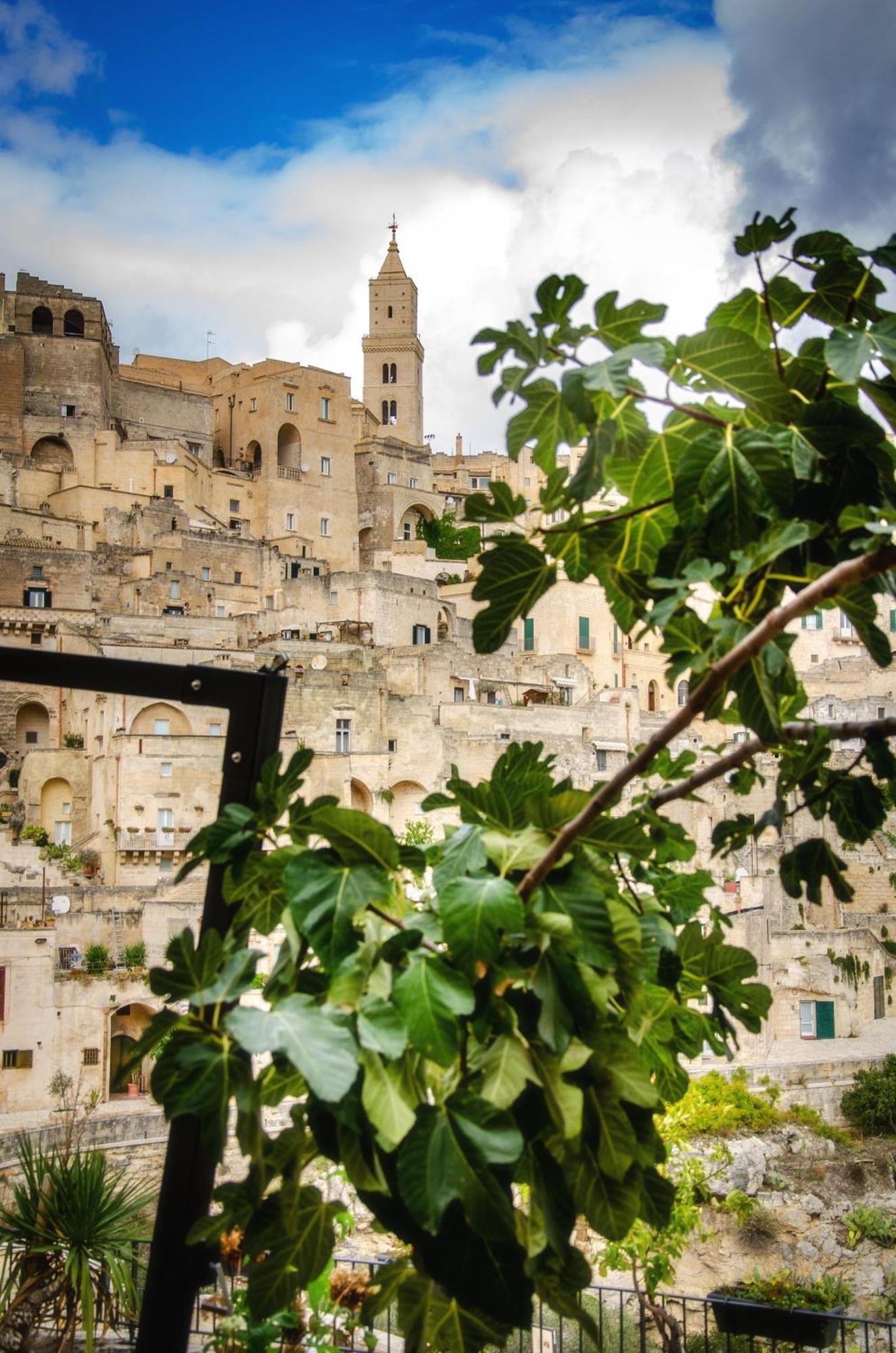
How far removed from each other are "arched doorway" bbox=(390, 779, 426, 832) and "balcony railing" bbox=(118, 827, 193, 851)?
601cm

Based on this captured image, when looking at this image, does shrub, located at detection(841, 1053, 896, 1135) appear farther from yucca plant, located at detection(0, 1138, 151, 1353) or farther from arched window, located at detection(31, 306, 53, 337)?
arched window, located at detection(31, 306, 53, 337)

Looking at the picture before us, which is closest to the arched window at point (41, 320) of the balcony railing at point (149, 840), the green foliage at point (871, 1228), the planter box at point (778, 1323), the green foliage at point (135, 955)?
the balcony railing at point (149, 840)

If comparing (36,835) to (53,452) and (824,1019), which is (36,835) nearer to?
(824,1019)

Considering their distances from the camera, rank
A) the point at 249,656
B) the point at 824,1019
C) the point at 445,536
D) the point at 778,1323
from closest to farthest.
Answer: the point at 778,1323, the point at 824,1019, the point at 249,656, the point at 445,536

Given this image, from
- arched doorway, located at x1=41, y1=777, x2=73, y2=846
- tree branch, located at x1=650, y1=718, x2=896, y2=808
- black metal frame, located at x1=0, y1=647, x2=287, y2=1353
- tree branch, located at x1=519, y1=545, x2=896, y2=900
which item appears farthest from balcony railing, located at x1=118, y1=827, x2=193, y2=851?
tree branch, located at x1=519, y1=545, x2=896, y2=900

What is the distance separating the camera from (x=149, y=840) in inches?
1090

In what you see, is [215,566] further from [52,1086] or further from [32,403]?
[52,1086]

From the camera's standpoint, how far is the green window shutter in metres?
22.9

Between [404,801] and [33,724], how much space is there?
10.1 m

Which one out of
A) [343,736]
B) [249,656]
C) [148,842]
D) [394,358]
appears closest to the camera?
[148,842]

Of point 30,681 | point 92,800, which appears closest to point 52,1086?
point 92,800

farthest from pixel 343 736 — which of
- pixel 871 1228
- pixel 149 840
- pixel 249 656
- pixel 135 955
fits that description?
pixel 871 1228

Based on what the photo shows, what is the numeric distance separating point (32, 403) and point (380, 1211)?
46497 millimetres

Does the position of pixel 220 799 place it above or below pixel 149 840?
below
